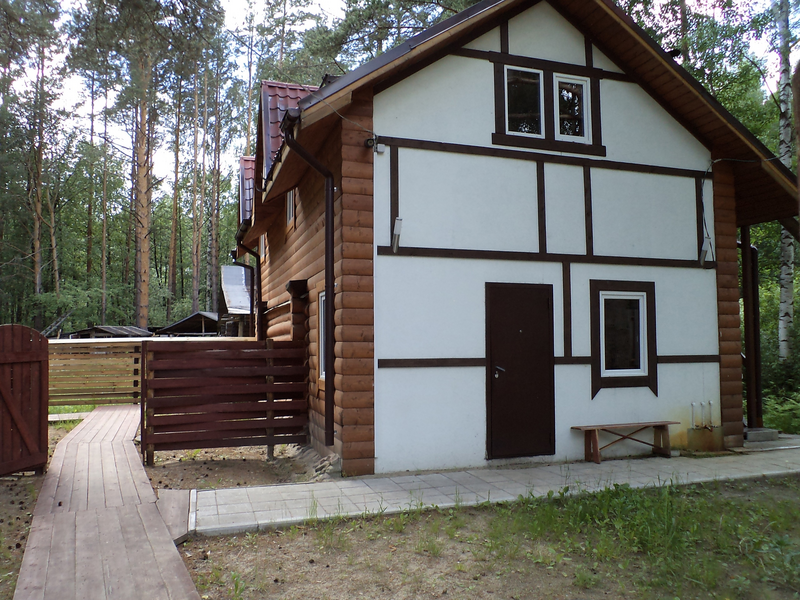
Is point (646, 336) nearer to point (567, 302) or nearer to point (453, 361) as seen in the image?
point (567, 302)

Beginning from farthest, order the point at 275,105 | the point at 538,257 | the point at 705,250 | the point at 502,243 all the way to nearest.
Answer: the point at 275,105 → the point at 705,250 → the point at 538,257 → the point at 502,243

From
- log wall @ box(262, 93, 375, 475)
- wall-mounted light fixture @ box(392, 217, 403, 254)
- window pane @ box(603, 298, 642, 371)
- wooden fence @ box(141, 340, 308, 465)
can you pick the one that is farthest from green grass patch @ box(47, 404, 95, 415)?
window pane @ box(603, 298, 642, 371)

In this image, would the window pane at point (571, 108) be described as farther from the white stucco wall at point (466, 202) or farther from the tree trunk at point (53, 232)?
the tree trunk at point (53, 232)

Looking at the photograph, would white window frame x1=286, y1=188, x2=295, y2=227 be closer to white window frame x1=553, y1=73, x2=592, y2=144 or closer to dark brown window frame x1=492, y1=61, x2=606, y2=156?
dark brown window frame x1=492, y1=61, x2=606, y2=156

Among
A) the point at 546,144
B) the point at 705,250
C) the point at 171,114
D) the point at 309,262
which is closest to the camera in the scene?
the point at 546,144

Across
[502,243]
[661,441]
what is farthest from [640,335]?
[502,243]

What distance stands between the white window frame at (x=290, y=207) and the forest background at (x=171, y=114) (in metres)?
2.25

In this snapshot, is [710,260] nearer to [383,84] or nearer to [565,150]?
[565,150]

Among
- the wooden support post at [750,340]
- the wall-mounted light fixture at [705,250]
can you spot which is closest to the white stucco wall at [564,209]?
the wall-mounted light fixture at [705,250]

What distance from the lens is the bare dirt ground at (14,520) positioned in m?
4.05

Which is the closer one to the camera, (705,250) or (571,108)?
(571,108)

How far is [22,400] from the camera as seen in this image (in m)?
6.68

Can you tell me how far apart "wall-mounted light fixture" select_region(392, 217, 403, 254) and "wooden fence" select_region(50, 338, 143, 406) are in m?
9.58

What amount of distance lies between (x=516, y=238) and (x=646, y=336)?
90.3 inches
